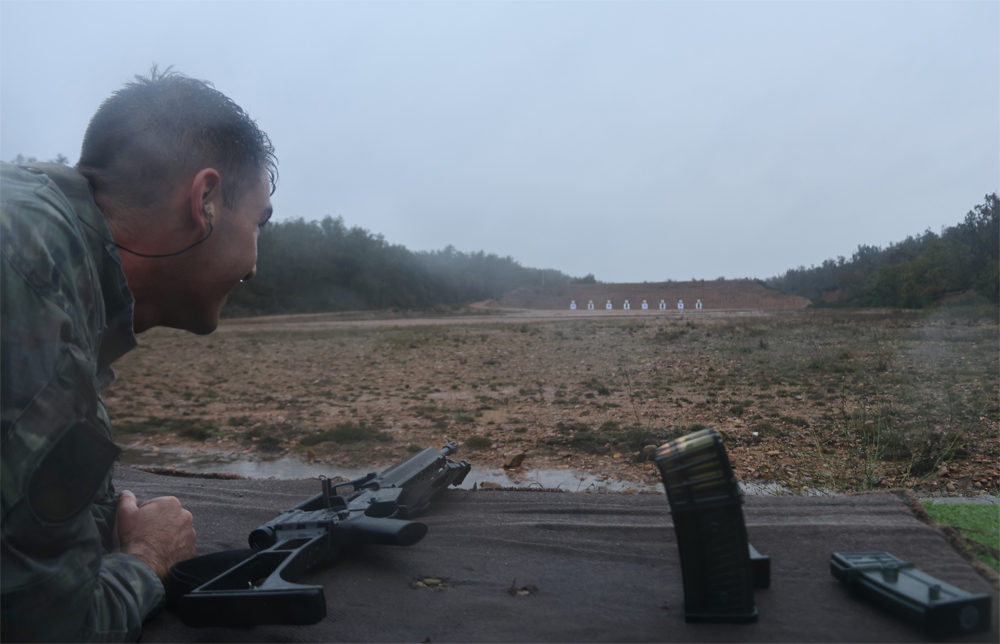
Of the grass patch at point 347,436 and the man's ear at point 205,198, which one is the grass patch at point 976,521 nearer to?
the man's ear at point 205,198

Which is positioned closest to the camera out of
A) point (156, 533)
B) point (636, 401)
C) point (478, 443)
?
point (156, 533)

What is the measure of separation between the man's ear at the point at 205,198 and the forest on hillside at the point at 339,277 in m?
27.1

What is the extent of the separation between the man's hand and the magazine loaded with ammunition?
63.7 inches

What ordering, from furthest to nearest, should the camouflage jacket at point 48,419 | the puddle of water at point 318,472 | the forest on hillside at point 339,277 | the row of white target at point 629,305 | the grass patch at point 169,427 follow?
the forest on hillside at point 339,277 → the row of white target at point 629,305 → the grass patch at point 169,427 → the puddle of water at point 318,472 → the camouflage jacket at point 48,419

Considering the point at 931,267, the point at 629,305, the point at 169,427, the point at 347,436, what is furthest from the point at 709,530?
the point at 629,305

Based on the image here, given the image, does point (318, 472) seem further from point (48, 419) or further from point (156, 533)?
point (48, 419)

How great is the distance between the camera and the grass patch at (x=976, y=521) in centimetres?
183

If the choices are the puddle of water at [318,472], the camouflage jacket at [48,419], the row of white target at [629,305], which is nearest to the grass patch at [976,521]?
the puddle of water at [318,472]

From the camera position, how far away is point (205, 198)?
1.55 meters

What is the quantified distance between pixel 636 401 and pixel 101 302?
18.8ft

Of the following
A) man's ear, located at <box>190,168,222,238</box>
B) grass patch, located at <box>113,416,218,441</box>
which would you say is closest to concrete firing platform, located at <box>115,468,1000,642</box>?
man's ear, located at <box>190,168,222,238</box>

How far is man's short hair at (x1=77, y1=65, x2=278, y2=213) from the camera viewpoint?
1472 mm

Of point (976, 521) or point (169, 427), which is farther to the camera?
point (169, 427)

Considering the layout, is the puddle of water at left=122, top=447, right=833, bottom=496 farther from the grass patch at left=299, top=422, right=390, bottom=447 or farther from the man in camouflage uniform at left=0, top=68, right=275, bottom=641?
the man in camouflage uniform at left=0, top=68, right=275, bottom=641
